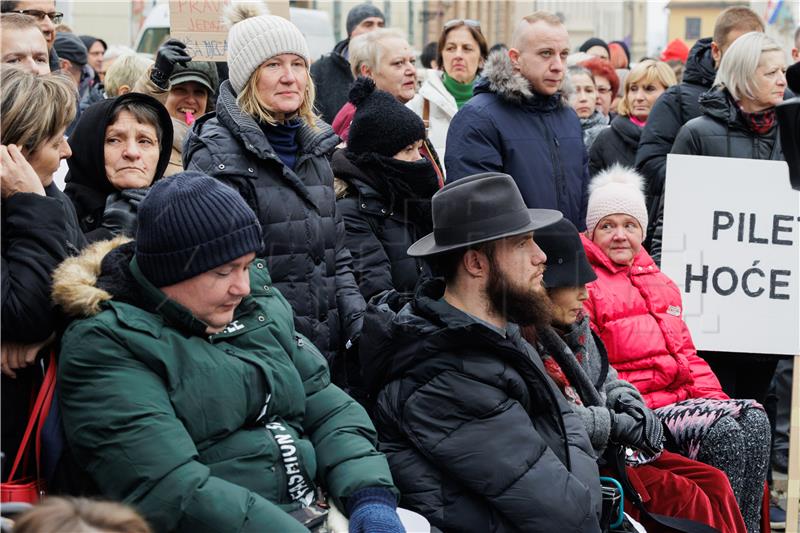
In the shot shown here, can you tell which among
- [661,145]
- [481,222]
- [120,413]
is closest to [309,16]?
[661,145]

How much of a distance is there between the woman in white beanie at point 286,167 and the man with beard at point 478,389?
1.95 ft

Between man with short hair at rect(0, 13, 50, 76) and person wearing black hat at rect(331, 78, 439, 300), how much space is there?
134 cm

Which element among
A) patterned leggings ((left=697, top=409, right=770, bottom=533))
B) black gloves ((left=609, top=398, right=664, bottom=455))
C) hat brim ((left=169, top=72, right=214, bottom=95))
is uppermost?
hat brim ((left=169, top=72, right=214, bottom=95))

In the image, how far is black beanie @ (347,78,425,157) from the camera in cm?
518

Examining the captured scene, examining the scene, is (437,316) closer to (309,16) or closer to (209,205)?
(209,205)

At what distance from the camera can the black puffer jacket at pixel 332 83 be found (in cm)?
859

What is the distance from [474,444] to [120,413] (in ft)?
3.90

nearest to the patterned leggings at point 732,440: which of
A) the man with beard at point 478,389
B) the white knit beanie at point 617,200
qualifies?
the white knit beanie at point 617,200

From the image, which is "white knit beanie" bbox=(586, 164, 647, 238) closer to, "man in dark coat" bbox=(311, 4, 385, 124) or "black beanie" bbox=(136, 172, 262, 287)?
"black beanie" bbox=(136, 172, 262, 287)

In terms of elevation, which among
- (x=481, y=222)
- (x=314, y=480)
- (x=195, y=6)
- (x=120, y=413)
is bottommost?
(x=314, y=480)

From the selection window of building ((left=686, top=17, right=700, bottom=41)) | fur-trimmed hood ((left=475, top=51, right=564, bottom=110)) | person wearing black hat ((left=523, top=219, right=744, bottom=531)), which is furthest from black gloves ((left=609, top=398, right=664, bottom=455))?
window of building ((left=686, top=17, right=700, bottom=41))

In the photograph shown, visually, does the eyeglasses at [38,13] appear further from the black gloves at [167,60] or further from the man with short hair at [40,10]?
the black gloves at [167,60]

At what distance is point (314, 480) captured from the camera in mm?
3445

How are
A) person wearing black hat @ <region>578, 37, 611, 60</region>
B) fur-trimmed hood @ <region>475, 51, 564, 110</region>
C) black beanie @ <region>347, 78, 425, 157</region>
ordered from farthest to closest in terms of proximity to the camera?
person wearing black hat @ <region>578, 37, 611, 60</region>
fur-trimmed hood @ <region>475, 51, 564, 110</region>
black beanie @ <region>347, 78, 425, 157</region>
